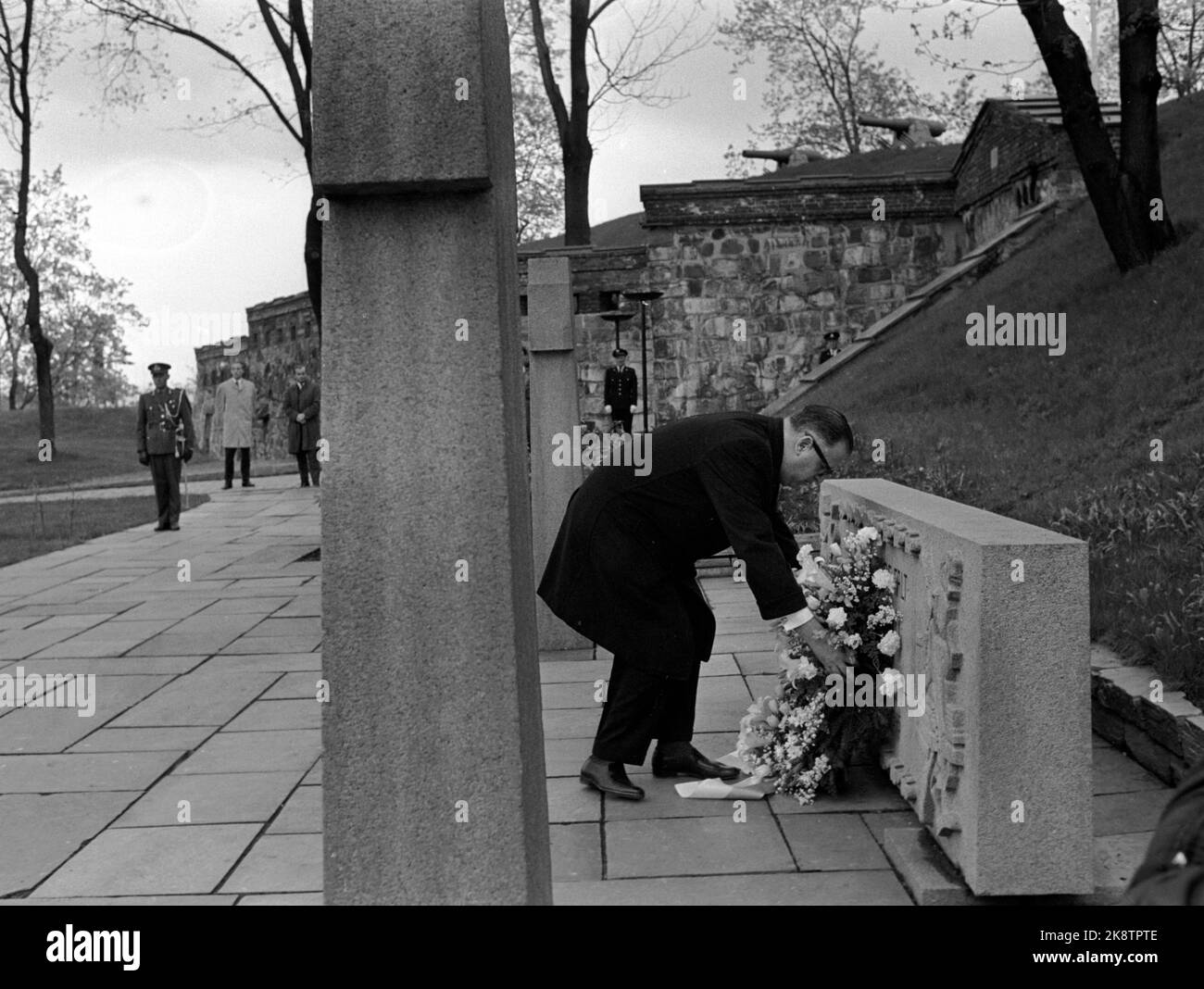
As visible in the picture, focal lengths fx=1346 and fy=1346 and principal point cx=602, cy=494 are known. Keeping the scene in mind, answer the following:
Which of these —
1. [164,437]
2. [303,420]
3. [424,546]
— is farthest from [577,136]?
[424,546]

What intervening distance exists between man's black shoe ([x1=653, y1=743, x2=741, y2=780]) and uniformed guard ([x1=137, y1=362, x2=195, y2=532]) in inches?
448

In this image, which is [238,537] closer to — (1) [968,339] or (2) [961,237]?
(1) [968,339]

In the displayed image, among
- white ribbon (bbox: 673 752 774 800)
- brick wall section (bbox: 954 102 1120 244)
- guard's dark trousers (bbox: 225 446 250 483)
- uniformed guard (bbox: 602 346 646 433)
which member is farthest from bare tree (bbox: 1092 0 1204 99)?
white ribbon (bbox: 673 752 774 800)

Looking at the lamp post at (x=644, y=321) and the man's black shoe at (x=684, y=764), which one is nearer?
the man's black shoe at (x=684, y=764)

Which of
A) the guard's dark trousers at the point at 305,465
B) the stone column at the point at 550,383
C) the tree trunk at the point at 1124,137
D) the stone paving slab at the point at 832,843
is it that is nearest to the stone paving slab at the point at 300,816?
the stone paving slab at the point at 832,843

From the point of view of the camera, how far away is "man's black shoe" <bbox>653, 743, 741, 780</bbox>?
5.34 m

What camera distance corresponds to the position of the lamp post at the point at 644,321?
2038cm

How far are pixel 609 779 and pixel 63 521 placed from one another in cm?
1380

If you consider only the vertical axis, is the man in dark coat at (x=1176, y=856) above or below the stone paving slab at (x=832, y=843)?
above

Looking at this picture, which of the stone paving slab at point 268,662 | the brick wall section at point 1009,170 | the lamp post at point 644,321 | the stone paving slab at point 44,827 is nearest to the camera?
the stone paving slab at point 44,827

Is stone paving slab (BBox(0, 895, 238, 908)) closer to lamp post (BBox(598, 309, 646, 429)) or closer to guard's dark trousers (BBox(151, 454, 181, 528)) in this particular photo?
guard's dark trousers (BBox(151, 454, 181, 528))

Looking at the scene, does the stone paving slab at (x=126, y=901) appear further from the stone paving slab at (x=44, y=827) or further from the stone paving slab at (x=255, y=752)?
the stone paving slab at (x=255, y=752)

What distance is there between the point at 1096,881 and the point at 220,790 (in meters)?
3.33

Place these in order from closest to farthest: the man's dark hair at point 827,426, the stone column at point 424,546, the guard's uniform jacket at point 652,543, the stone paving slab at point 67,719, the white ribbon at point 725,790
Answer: the stone column at point 424,546 → the man's dark hair at point 827,426 → the guard's uniform jacket at point 652,543 → the white ribbon at point 725,790 → the stone paving slab at point 67,719
